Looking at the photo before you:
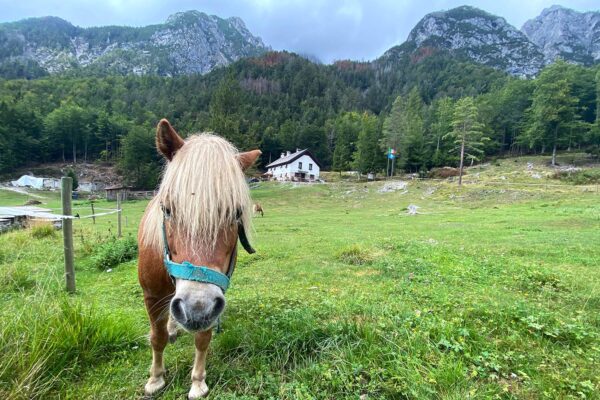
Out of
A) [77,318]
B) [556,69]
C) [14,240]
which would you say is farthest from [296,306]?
[556,69]

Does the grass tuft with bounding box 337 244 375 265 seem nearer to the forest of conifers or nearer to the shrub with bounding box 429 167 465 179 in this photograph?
the forest of conifers

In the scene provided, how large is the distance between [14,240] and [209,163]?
38.8 ft

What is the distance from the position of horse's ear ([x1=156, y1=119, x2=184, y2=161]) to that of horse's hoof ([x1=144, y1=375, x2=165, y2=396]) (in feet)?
7.19

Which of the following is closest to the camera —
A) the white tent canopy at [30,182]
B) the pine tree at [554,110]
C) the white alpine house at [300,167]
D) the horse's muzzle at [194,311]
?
the horse's muzzle at [194,311]

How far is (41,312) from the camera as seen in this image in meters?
3.21

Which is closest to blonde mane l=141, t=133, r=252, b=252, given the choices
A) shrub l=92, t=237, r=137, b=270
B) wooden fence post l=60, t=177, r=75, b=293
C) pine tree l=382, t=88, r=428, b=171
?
wooden fence post l=60, t=177, r=75, b=293

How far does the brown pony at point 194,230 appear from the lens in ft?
6.70

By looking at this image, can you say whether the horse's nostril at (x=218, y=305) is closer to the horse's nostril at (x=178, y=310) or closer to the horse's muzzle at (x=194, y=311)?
the horse's muzzle at (x=194, y=311)

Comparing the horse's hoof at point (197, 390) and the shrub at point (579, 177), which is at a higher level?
the shrub at point (579, 177)

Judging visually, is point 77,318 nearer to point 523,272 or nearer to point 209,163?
point 209,163

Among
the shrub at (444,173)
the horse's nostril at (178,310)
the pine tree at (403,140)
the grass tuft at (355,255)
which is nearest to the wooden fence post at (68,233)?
the horse's nostril at (178,310)

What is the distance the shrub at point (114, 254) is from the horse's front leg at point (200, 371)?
24.1 feet

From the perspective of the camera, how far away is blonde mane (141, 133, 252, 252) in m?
2.29

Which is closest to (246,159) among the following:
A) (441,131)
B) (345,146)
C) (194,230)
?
(194,230)
